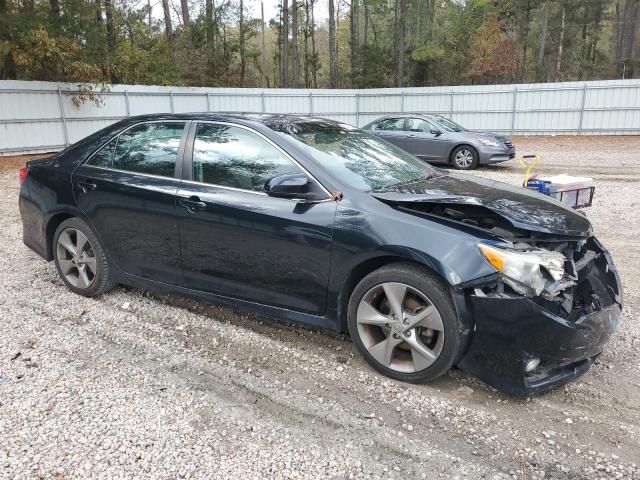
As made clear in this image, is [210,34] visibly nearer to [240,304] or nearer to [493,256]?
[240,304]

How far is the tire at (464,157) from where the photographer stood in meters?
13.4

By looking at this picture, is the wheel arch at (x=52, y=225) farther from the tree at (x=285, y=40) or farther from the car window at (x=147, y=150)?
the tree at (x=285, y=40)

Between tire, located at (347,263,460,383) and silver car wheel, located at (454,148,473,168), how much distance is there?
11105 millimetres

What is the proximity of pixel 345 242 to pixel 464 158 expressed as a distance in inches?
439

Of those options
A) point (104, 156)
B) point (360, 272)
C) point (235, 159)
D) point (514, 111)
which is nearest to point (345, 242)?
point (360, 272)

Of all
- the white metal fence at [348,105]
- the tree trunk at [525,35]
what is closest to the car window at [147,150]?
the white metal fence at [348,105]

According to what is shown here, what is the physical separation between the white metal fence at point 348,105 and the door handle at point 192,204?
49.2 feet

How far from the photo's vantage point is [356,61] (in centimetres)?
3888

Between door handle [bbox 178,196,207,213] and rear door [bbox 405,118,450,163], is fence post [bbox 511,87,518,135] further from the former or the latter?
door handle [bbox 178,196,207,213]

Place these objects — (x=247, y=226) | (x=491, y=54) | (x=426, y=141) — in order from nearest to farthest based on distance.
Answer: (x=247, y=226) → (x=426, y=141) → (x=491, y=54)

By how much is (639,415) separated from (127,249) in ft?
12.3

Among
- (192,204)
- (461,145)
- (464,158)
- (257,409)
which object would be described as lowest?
(464,158)

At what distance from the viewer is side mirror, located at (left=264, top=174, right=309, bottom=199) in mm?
3289

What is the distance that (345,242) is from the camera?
3242 mm
